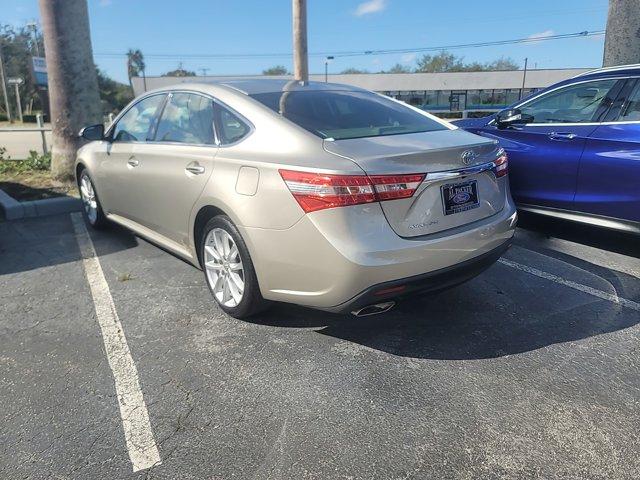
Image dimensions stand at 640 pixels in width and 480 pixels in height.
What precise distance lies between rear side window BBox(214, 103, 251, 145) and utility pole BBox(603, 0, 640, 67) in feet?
20.1

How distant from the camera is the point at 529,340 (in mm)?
3189

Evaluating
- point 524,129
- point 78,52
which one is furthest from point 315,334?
point 78,52

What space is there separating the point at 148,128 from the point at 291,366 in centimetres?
256

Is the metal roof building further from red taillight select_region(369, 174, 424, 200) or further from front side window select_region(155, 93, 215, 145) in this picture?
red taillight select_region(369, 174, 424, 200)

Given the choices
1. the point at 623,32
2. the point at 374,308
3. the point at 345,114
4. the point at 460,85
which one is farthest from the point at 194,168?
the point at 460,85

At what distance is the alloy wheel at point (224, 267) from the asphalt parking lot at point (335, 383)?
0.63ft

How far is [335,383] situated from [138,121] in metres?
3.14

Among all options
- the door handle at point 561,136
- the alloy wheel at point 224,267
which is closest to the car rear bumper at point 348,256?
the alloy wheel at point 224,267

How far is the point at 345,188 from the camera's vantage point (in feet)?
8.71

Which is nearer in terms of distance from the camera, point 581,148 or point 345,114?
point 345,114

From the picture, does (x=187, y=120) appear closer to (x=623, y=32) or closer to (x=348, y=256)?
(x=348, y=256)

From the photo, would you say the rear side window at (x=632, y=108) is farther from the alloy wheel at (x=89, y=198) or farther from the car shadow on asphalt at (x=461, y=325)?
the alloy wheel at (x=89, y=198)

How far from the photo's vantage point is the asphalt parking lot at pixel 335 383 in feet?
7.29

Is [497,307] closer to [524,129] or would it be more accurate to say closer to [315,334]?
[315,334]
